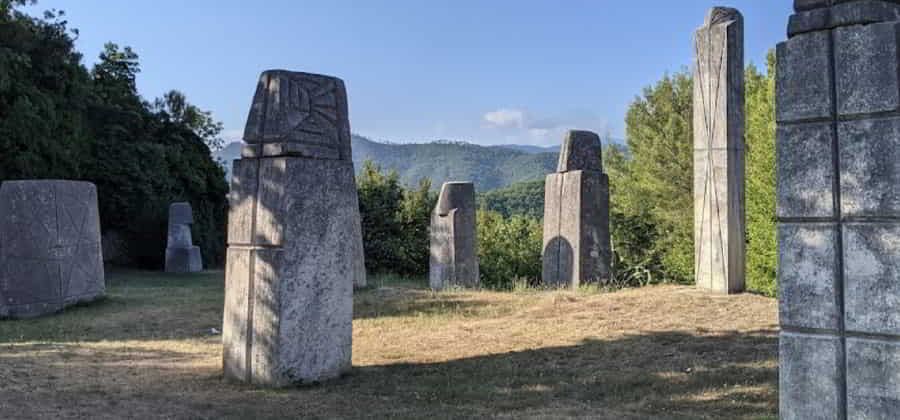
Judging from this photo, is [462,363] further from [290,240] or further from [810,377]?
[810,377]

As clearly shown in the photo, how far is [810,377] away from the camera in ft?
11.2

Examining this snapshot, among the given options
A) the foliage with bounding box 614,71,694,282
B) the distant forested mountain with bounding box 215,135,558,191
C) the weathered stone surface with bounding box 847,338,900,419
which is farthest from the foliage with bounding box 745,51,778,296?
the distant forested mountain with bounding box 215,135,558,191

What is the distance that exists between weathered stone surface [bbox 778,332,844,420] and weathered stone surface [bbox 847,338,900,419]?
5 centimetres

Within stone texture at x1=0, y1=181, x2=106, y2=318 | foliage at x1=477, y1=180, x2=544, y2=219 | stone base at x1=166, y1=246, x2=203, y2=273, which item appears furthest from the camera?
foliage at x1=477, y1=180, x2=544, y2=219

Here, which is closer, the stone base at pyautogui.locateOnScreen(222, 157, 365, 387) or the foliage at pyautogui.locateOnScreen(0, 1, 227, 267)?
the stone base at pyautogui.locateOnScreen(222, 157, 365, 387)

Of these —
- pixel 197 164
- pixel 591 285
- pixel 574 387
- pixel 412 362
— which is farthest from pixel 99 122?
pixel 574 387

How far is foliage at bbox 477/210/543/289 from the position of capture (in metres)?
24.3

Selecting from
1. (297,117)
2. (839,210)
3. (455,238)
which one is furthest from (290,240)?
(455,238)

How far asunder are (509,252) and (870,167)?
21.3 meters

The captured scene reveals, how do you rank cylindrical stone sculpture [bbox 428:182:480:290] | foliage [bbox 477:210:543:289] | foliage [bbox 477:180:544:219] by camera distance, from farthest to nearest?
foliage [bbox 477:180:544:219] → foliage [bbox 477:210:543:289] → cylindrical stone sculpture [bbox 428:182:480:290]

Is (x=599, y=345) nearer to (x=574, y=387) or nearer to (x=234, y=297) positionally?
(x=574, y=387)

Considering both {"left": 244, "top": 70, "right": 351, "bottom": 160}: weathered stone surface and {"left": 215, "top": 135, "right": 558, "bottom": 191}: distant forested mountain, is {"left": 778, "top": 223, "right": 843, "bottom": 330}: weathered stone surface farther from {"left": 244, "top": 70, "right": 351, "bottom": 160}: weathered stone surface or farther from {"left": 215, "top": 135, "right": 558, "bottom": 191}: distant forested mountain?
{"left": 215, "top": 135, "right": 558, "bottom": 191}: distant forested mountain

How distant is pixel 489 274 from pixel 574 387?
18518 millimetres

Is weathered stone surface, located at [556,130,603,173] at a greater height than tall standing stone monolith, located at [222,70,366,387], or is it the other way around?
weathered stone surface, located at [556,130,603,173]
